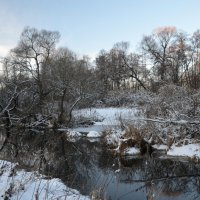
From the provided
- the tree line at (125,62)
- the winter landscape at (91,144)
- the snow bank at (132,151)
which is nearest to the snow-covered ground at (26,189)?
the winter landscape at (91,144)

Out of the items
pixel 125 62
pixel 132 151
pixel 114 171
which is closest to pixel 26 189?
pixel 114 171

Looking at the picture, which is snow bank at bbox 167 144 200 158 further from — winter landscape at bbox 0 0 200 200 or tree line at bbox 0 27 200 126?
tree line at bbox 0 27 200 126

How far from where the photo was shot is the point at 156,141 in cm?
1501

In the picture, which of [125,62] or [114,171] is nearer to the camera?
[114,171]

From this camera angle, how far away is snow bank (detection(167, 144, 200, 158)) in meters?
13.0

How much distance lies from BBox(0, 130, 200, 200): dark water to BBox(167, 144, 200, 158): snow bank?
482mm

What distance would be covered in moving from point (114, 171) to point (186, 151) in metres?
3.23

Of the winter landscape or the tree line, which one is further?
the tree line

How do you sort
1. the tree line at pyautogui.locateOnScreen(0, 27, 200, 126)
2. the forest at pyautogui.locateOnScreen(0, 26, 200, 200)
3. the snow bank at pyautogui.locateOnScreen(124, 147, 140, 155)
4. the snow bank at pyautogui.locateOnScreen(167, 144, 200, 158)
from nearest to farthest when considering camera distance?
the forest at pyautogui.locateOnScreen(0, 26, 200, 200) → the snow bank at pyautogui.locateOnScreen(167, 144, 200, 158) → the snow bank at pyautogui.locateOnScreen(124, 147, 140, 155) → the tree line at pyautogui.locateOnScreen(0, 27, 200, 126)

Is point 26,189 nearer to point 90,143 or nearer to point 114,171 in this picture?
point 114,171

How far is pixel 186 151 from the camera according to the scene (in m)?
13.2

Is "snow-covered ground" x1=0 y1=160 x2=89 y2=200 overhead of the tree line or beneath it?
beneath

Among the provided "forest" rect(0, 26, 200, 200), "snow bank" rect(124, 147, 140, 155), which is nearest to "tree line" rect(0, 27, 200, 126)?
"forest" rect(0, 26, 200, 200)

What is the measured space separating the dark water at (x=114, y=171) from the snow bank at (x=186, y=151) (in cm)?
48
